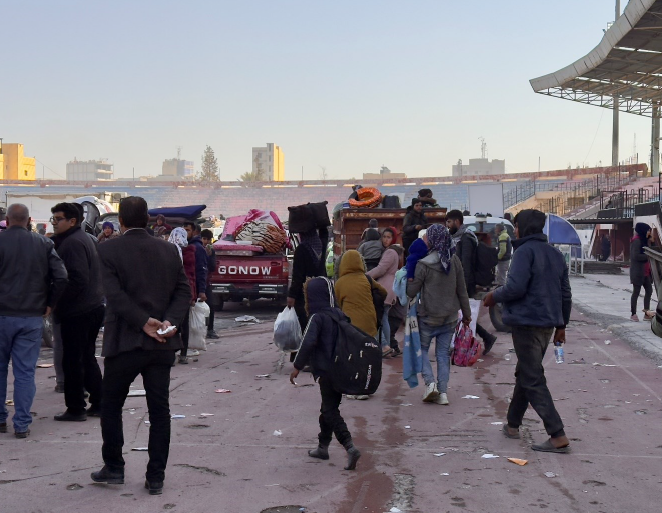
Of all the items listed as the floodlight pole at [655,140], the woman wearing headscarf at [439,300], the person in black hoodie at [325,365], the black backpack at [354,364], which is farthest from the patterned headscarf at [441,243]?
the floodlight pole at [655,140]

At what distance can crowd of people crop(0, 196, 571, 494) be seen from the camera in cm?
529

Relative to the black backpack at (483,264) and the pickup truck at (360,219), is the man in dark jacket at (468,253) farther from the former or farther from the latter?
the pickup truck at (360,219)

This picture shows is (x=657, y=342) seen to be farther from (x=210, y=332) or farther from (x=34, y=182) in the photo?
(x=34, y=182)

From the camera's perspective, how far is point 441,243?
8.20 metres

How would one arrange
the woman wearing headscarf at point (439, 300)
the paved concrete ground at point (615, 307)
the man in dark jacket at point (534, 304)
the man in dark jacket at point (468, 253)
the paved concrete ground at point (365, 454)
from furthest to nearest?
the paved concrete ground at point (615, 307), the man in dark jacket at point (468, 253), the woman wearing headscarf at point (439, 300), the man in dark jacket at point (534, 304), the paved concrete ground at point (365, 454)

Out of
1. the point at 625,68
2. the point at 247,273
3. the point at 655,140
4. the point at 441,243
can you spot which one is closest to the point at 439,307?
the point at 441,243

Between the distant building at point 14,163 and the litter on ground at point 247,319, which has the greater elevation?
the distant building at point 14,163

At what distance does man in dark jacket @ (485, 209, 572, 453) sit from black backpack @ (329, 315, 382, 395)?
1.29 m

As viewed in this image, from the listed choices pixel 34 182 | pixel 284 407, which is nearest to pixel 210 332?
pixel 284 407

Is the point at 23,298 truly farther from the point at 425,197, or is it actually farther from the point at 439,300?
the point at 425,197

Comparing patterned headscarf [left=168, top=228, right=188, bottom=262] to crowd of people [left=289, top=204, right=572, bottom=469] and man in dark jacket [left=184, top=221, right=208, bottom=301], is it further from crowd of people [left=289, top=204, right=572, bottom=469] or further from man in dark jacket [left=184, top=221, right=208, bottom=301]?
crowd of people [left=289, top=204, right=572, bottom=469]

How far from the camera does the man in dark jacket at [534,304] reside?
6516 millimetres

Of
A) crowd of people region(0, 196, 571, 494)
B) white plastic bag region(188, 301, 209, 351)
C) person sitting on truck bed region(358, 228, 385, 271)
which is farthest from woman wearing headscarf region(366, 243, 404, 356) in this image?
white plastic bag region(188, 301, 209, 351)

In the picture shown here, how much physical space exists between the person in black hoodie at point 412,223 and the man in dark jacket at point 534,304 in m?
6.16
